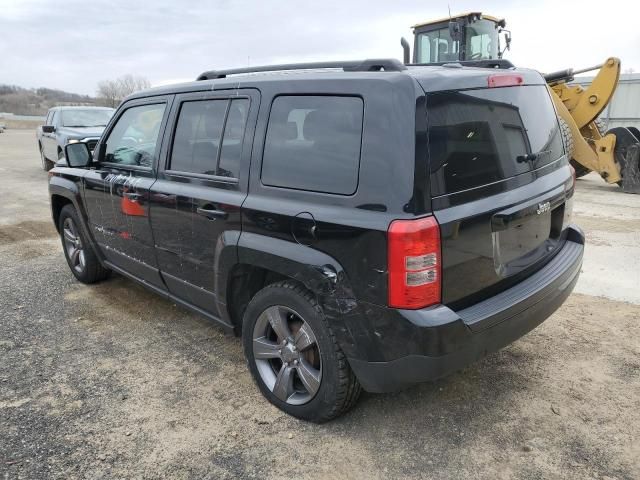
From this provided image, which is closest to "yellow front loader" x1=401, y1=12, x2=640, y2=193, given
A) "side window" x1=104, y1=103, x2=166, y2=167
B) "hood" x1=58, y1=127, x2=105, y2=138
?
"side window" x1=104, y1=103, x2=166, y2=167

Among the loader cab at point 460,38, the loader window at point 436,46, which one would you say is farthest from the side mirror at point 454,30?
Answer: the loader window at point 436,46

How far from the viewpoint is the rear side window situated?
2.43 m

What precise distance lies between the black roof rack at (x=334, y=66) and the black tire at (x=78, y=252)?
7.62 ft

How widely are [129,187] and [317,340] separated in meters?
2.03

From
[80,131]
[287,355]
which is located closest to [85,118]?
[80,131]

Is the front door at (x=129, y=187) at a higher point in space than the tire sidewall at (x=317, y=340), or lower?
higher

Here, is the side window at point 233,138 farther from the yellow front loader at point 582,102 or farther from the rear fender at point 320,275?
the yellow front loader at point 582,102

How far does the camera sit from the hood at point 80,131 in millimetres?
11666

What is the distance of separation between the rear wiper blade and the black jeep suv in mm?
11

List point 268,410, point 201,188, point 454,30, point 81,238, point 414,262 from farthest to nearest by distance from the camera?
point 454,30 < point 81,238 < point 201,188 < point 268,410 < point 414,262

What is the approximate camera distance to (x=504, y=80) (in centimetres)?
270

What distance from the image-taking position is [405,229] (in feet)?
7.21

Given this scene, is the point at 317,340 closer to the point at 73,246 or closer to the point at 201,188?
the point at 201,188

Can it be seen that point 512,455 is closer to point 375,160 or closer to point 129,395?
point 375,160
